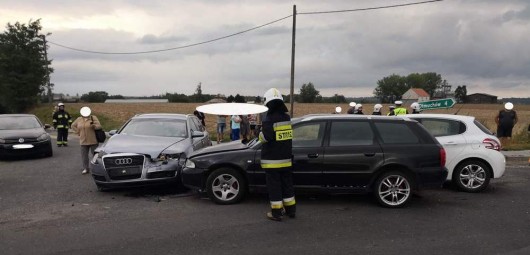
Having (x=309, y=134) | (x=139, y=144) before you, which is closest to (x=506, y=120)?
(x=309, y=134)

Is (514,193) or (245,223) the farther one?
(514,193)

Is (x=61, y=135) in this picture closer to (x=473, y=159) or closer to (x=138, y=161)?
(x=138, y=161)

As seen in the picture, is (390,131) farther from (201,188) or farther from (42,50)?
(42,50)

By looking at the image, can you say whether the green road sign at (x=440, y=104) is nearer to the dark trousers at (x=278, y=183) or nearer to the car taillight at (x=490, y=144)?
the car taillight at (x=490, y=144)

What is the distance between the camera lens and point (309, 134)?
693 centimetres

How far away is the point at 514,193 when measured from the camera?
8.02 meters

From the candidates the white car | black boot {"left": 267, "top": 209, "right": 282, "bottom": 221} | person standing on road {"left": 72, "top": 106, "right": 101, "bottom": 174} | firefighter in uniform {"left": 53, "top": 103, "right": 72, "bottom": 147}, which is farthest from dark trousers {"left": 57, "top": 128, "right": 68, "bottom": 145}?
the white car

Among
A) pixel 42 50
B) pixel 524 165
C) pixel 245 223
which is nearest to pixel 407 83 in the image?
pixel 42 50

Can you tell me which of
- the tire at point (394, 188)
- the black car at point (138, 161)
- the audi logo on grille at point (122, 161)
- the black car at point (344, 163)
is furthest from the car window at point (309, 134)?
the audi logo on grille at point (122, 161)

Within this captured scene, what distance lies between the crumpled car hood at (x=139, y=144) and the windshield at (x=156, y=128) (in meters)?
0.31

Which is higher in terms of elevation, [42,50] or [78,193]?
[42,50]

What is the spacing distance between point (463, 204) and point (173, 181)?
15.9 feet

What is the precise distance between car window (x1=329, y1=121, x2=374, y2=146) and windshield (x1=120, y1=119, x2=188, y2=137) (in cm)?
353

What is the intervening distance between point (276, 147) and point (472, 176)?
13.8ft
